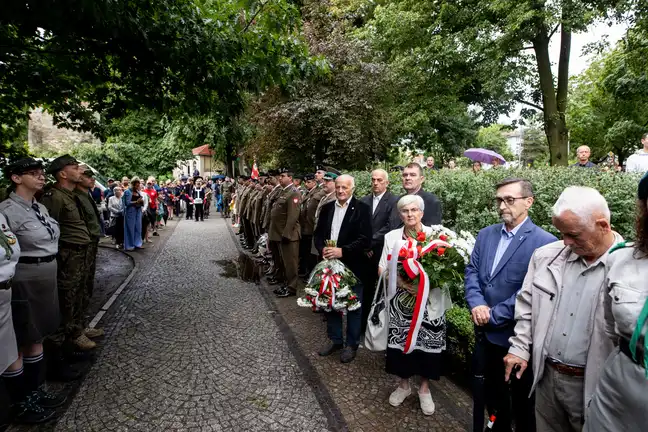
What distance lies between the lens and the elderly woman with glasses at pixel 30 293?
3.27 m

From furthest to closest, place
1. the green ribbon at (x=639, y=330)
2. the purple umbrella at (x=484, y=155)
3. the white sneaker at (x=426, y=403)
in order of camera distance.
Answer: the purple umbrella at (x=484, y=155), the white sneaker at (x=426, y=403), the green ribbon at (x=639, y=330)

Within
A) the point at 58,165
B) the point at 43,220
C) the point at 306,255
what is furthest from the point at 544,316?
the point at 306,255

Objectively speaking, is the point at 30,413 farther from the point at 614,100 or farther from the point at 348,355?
the point at 614,100

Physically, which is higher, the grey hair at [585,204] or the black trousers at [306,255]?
the grey hair at [585,204]

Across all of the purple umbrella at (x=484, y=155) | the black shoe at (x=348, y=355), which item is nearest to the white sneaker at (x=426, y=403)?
the black shoe at (x=348, y=355)

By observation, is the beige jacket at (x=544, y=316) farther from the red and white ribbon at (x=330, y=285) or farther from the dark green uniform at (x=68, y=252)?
the dark green uniform at (x=68, y=252)

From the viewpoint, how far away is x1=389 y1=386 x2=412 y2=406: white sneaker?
3.51m

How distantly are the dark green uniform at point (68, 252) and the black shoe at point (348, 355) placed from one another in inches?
122

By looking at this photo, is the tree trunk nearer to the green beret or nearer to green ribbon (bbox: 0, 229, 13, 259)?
the green beret

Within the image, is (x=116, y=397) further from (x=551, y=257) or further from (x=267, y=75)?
(x=267, y=75)

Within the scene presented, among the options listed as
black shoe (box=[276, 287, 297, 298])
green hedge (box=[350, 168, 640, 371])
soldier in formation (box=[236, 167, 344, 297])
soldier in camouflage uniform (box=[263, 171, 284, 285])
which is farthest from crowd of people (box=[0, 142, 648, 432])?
black shoe (box=[276, 287, 297, 298])

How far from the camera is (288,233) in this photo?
705 cm

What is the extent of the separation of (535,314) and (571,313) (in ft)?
0.69

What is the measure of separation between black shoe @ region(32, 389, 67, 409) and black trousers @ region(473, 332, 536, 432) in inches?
143
